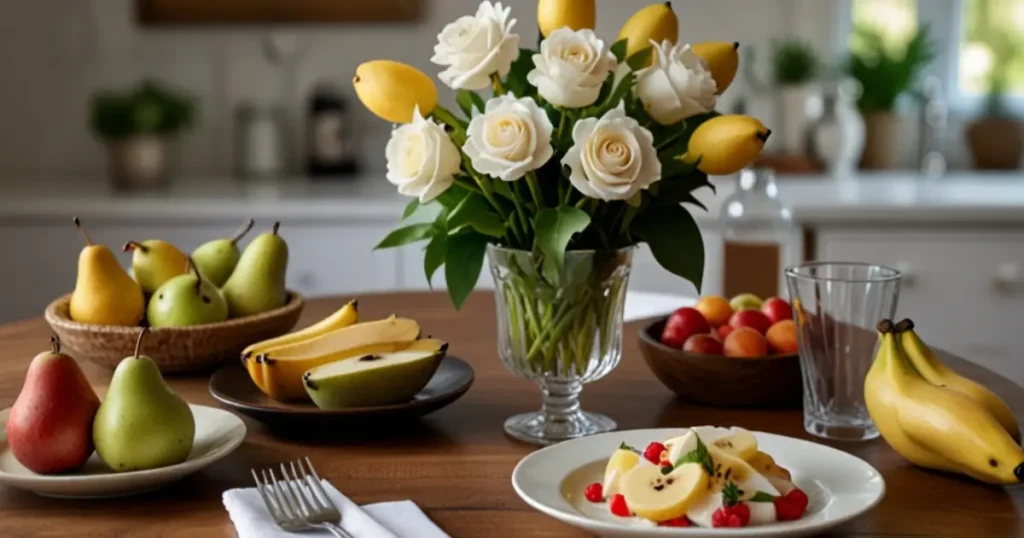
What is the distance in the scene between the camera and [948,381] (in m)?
1.23

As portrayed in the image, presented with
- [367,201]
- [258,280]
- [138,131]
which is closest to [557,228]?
[258,280]

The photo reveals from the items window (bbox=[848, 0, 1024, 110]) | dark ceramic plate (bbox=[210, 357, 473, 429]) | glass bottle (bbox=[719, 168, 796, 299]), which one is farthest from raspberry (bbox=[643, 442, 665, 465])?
window (bbox=[848, 0, 1024, 110])

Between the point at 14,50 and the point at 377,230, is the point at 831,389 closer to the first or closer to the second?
the point at 377,230

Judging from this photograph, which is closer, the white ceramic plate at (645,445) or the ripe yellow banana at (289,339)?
the white ceramic plate at (645,445)

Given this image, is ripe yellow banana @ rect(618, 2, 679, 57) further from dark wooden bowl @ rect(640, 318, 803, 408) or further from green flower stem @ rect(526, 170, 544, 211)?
dark wooden bowl @ rect(640, 318, 803, 408)

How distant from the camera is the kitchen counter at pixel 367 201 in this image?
9.48 feet

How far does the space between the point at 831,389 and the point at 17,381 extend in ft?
3.14

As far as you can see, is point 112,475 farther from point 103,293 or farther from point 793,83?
point 793,83

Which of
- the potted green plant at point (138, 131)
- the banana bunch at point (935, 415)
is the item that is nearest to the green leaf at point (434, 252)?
the banana bunch at point (935, 415)

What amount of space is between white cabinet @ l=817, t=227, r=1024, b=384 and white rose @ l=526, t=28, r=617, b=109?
187 centimetres

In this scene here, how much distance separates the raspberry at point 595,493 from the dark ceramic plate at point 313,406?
265mm

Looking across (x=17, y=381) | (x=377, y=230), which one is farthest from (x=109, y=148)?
(x=17, y=381)

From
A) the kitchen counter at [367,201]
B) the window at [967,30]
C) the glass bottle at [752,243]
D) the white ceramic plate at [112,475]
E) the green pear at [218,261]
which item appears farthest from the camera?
the window at [967,30]

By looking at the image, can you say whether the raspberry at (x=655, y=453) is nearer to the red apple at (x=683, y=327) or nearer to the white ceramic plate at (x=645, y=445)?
the white ceramic plate at (x=645, y=445)
